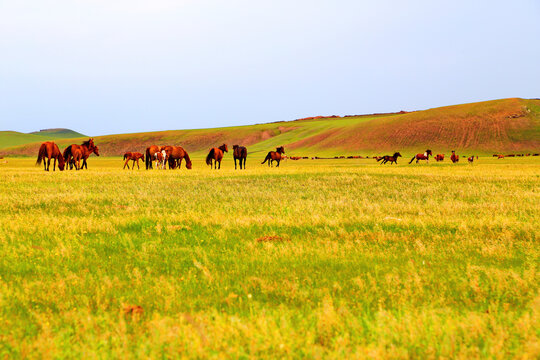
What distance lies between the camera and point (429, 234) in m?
8.46

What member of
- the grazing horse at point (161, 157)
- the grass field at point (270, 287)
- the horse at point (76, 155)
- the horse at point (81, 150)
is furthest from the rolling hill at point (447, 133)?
the grass field at point (270, 287)

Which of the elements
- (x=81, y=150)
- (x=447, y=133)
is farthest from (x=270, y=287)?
(x=447, y=133)

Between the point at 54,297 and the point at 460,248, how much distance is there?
20.4ft

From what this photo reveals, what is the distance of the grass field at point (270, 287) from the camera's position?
3768mm

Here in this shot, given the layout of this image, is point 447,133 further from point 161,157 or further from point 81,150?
point 81,150

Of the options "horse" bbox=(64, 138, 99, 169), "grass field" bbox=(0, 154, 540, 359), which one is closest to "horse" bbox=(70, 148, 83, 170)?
"horse" bbox=(64, 138, 99, 169)

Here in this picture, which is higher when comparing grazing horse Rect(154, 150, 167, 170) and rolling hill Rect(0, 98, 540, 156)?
rolling hill Rect(0, 98, 540, 156)

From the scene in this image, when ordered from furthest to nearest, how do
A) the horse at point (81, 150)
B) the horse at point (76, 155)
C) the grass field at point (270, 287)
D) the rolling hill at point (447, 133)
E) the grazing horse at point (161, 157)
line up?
the rolling hill at point (447, 133)
the grazing horse at point (161, 157)
the horse at point (76, 155)
the horse at point (81, 150)
the grass field at point (270, 287)

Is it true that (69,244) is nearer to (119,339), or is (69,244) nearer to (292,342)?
(119,339)

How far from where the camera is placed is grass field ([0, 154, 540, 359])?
3.77 m

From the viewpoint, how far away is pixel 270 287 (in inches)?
207

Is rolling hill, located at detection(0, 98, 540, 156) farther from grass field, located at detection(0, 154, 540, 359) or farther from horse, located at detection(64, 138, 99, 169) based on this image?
grass field, located at detection(0, 154, 540, 359)

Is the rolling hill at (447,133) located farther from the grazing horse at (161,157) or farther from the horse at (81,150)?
the horse at (81,150)

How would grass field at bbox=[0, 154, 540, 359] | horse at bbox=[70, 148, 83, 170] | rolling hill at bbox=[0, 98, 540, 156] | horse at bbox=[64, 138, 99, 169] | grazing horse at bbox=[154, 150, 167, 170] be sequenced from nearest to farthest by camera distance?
grass field at bbox=[0, 154, 540, 359] < horse at bbox=[64, 138, 99, 169] < horse at bbox=[70, 148, 83, 170] < grazing horse at bbox=[154, 150, 167, 170] < rolling hill at bbox=[0, 98, 540, 156]
